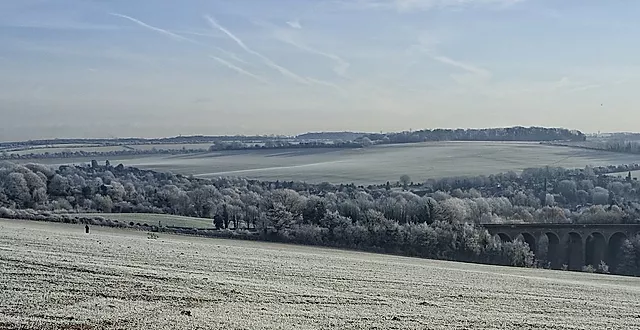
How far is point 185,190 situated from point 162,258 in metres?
66.2

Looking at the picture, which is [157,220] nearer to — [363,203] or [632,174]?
[363,203]

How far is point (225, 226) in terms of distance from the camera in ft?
215

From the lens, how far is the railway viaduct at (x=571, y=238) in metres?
69.8

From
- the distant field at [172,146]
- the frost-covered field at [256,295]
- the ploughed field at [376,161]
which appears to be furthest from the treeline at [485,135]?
the frost-covered field at [256,295]

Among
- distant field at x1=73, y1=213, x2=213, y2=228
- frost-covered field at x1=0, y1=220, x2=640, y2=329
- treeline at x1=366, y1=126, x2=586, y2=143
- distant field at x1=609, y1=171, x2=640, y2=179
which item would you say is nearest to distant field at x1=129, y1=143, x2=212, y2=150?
treeline at x1=366, y1=126, x2=586, y2=143

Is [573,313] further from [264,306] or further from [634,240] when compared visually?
[634,240]

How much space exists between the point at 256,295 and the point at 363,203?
58.1 m

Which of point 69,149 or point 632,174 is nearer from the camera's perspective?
point 632,174

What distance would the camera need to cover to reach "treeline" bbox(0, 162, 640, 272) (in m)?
60.2

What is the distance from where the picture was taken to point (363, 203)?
7862cm

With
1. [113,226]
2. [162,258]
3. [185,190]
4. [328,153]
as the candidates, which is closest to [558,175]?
[328,153]

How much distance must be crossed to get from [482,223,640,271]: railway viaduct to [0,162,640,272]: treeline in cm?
399

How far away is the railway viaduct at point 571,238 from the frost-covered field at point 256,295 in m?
41.3

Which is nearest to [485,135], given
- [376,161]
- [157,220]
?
[376,161]
